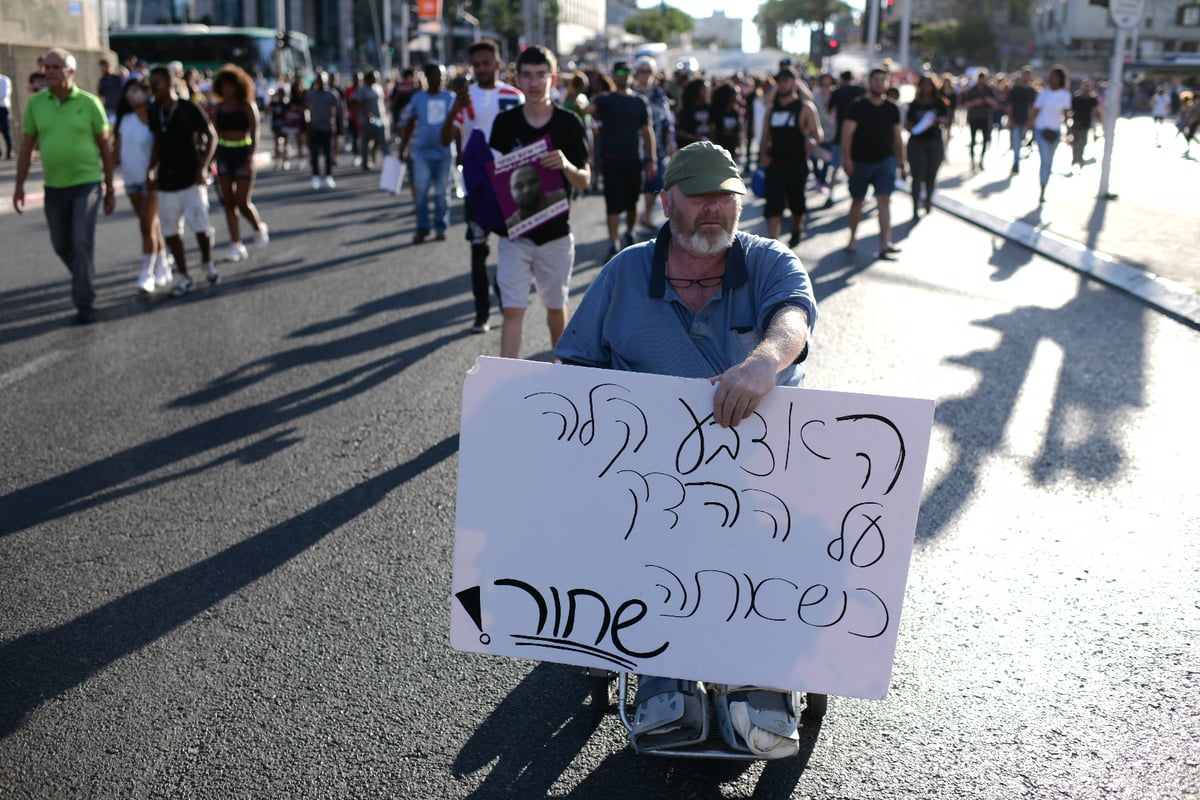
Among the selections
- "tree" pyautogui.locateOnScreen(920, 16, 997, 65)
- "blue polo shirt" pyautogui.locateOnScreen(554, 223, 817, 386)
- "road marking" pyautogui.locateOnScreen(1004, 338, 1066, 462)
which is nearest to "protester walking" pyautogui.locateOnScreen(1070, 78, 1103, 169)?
"road marking" pyautogui.locateOnScreen(1004, 338, 1066, 462)

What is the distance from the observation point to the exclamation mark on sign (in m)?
3.16

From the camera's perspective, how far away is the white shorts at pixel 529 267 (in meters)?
6.78

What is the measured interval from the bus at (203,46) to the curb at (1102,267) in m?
38.4

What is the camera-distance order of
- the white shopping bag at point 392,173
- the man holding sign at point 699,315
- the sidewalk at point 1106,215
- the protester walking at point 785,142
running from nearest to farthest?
the man holding sign at point 699,315, the sidewalk at point 1106,215, the protester walking at point 785,142, the white shopping bag at point 392,173

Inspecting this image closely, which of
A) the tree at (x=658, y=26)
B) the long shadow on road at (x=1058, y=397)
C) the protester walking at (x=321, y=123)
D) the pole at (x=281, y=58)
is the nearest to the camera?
the long shadow on road at (x=1058, y=397)

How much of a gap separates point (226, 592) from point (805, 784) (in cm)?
223

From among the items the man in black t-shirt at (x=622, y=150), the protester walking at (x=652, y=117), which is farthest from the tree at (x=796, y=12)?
the man in black t-shirt at (x=622, y=150)

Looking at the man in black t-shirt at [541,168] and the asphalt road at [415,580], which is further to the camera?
the man in black t-shirt at [541,168]

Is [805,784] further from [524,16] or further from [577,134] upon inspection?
[524,16]

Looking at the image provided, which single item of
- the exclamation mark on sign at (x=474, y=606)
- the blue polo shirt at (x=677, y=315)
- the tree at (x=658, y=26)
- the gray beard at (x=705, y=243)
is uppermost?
the tree at (x=658, y=26)

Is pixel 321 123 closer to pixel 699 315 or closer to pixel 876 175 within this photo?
pixel 876 175

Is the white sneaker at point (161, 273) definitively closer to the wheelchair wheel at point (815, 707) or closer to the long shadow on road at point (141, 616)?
the long shadow on road at point (141, 616)

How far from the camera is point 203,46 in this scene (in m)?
49.3

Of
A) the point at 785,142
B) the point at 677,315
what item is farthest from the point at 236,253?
the point at 677,315
